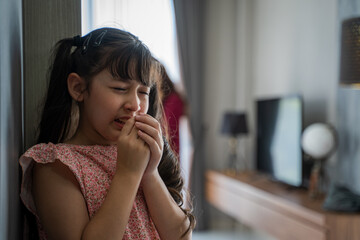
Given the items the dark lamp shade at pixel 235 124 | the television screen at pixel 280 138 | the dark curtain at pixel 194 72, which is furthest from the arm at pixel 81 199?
the dark curtain at pixel 194 72

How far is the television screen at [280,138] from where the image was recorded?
2.77 m

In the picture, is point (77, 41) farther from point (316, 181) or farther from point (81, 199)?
point (316, 181)

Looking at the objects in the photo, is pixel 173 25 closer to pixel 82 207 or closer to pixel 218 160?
pixel 218 160

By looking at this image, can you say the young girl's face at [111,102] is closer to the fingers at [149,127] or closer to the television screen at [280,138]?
the fingers at [149,127]

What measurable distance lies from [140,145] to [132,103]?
113 millimetres

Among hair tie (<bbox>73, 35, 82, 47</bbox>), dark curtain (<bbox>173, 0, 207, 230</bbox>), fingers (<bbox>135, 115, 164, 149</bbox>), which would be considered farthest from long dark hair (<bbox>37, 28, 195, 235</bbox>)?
dark curtain (<bbox>173, 0, 207, 230</bbox>)

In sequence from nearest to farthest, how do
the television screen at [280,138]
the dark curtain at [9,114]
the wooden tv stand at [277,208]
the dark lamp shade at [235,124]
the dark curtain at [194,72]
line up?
the dark curtain at [9,114]
the wooden tv stand at [277,208]
the television screen at [280,138]
the dark lamp shade at [235,124]
the dark curtain at [194,72]

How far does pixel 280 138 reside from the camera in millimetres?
3041

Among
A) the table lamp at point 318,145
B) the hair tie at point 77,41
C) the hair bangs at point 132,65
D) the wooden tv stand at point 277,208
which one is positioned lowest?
the wooden tv stand at point 277,208

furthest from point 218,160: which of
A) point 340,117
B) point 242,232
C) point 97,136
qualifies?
point 97,136

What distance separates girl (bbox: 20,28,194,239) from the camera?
30.3 inches

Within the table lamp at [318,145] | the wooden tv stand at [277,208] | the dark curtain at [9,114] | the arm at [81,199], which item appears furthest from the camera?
the table lamp at [318,145]

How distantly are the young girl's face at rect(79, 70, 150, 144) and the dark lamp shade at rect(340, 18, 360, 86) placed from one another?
1.30m

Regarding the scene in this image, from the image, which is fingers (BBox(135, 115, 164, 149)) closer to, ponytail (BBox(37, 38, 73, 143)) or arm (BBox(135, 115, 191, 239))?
arm (BBox(135, 115, 191, 239))
